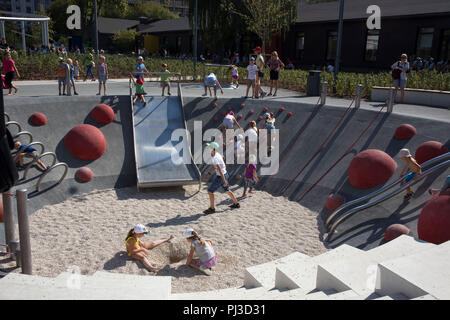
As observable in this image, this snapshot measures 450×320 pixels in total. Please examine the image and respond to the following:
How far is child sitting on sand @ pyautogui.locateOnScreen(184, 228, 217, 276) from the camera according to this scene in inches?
274

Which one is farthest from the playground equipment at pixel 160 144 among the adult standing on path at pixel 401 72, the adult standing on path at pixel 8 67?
the adult standing on path at pixel 401 72

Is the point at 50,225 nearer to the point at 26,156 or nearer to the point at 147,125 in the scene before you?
the point at 26,156

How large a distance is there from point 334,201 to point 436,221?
10.6 feet

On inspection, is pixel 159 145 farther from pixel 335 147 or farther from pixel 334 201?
pixel 334 201

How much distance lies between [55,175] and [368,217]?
8.29 m

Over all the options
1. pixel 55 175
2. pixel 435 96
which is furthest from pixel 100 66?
pixel 435 96

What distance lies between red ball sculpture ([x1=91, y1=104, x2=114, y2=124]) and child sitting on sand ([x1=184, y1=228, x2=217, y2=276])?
711 cm

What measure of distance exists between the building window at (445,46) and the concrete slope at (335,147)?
40.2 feet

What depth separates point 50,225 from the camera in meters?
8.79

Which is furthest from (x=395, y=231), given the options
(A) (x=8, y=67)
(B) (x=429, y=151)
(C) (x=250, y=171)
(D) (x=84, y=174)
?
(A) (x=8, y=67)

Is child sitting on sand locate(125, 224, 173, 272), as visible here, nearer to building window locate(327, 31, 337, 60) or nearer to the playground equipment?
the playground equipment

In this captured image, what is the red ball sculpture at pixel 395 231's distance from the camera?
717 cm

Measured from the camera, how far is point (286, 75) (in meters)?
19.7

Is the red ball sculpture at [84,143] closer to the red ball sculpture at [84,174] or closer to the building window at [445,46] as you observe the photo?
the red ball sculpture at [84,174]
